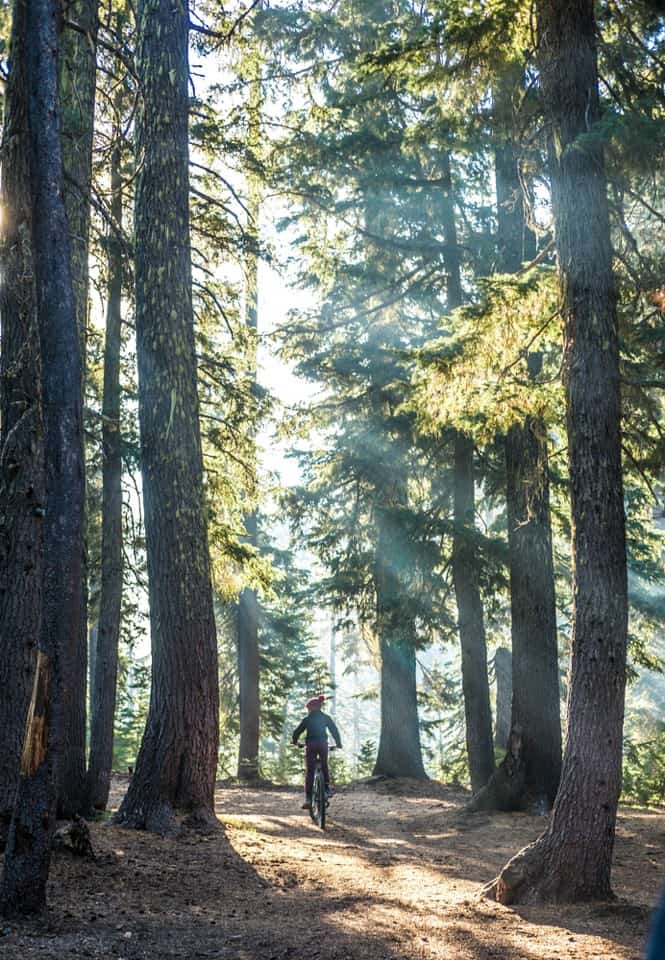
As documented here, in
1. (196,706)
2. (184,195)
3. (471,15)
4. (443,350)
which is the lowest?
(196,706)

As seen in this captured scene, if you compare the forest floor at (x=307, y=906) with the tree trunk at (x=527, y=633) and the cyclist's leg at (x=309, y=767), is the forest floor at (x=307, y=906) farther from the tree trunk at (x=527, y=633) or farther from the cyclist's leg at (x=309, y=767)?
the cyclist's leg at (x=309, y=767)

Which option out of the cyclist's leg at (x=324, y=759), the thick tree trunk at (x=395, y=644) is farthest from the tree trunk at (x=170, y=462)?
the thick tree trunk at (x=395, y=644)

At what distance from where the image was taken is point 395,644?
1838cm

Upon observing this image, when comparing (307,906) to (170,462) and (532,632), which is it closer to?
(170,462)

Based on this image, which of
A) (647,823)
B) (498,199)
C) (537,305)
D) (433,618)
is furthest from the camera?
(433,618)

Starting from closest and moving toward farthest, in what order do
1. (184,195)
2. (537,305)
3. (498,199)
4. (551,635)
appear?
(537,305)
(184,195)
(551,635)
(498,199)

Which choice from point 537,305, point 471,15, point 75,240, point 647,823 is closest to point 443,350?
point 537,305

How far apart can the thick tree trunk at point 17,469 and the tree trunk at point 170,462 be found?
218cm

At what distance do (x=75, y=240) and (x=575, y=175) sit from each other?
6.13 metres

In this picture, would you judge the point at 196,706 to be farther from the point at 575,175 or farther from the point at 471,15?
the point at 471,15

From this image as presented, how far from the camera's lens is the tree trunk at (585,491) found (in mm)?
7875

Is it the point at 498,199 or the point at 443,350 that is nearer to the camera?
the point at 443,350

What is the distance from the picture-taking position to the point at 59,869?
25.3 ft

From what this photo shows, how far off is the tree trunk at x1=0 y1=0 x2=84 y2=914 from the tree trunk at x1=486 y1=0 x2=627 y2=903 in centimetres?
434
